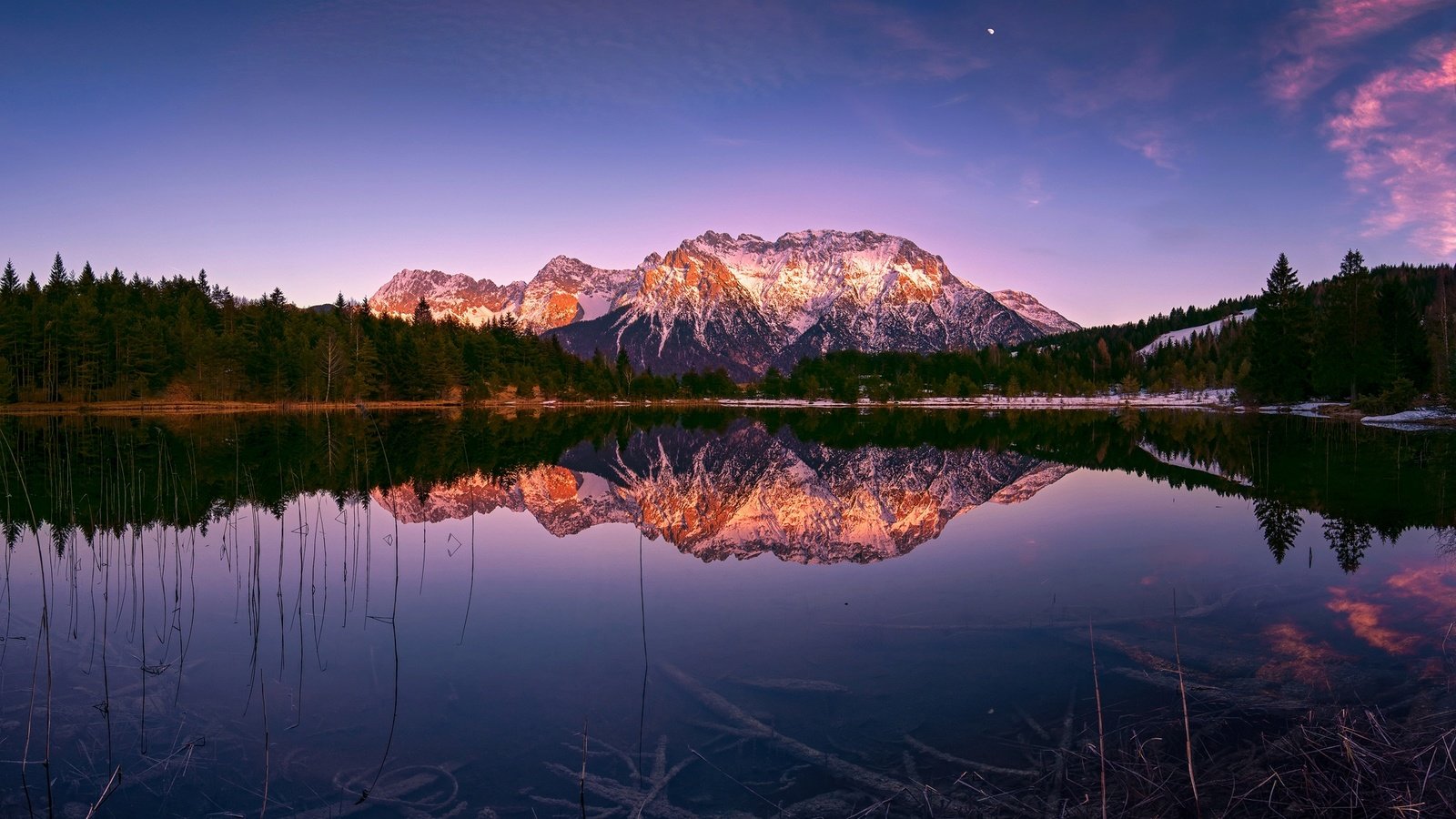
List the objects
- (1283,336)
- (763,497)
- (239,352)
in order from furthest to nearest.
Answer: (239,352) < (1283,336) < (763,497)

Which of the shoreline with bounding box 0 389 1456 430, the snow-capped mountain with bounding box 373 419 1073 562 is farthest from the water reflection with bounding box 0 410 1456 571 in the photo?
the shoreline with bounding box 0 389 1456 430

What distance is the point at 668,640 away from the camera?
38.9 feet

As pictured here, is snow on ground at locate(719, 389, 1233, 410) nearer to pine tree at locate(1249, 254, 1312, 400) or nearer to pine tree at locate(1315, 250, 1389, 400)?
pine tree at locate(1249, 254, 1312, 400)

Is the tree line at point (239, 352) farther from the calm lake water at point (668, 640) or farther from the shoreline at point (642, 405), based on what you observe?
the calm lake water at point (668, 640)

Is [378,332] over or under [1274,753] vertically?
over

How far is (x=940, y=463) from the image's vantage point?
3969 cm

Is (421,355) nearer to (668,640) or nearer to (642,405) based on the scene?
(642,405)

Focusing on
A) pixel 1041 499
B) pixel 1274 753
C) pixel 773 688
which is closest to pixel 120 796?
pixel 773 688

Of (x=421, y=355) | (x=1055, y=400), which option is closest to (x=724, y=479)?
(x=421, y=355)

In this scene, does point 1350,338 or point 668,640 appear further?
point 1350,338

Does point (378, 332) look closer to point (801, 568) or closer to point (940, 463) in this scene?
point (940, 463)

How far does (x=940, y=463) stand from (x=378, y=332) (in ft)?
422

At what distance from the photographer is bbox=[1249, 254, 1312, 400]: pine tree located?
85.4 metres

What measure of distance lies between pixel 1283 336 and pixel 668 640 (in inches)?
3838
